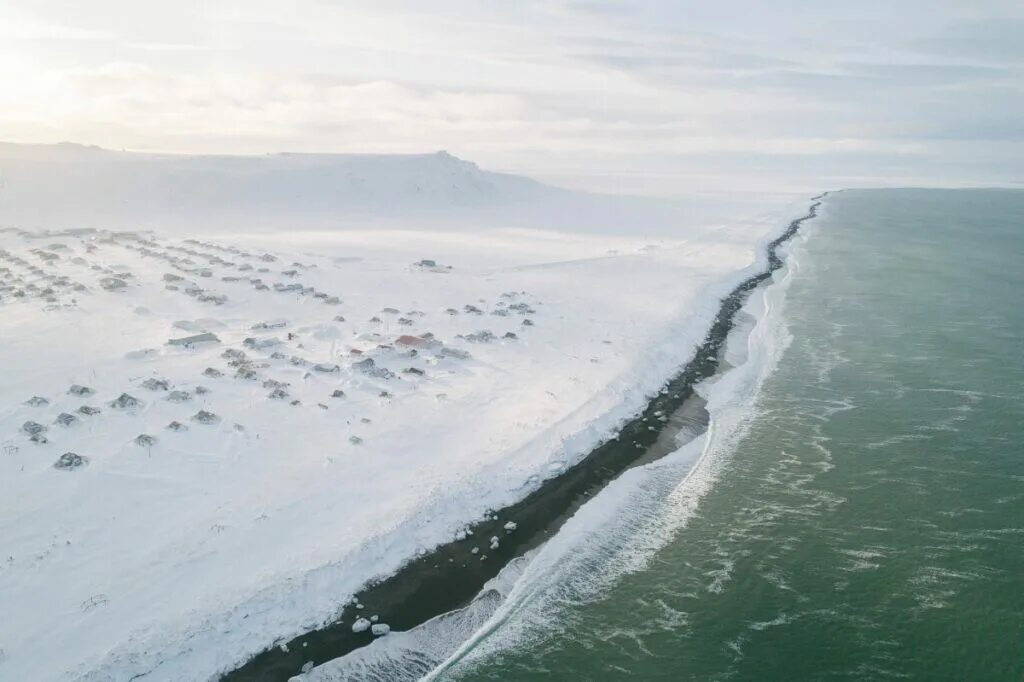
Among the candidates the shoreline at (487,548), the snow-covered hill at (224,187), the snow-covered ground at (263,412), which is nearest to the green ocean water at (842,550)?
the shoreline at (487,548)

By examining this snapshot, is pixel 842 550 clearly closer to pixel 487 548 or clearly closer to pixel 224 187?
pixel 487 548

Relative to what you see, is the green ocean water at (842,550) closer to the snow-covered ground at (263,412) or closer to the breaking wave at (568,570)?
the breaking wave at (568,570)

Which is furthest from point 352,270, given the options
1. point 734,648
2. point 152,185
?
point 152,185

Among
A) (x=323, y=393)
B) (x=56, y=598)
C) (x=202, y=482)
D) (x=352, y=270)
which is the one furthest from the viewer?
(x=352, y=270)

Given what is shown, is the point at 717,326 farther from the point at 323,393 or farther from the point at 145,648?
the point at 145,648

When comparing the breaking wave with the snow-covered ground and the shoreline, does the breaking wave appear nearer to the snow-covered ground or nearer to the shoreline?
the shoreline

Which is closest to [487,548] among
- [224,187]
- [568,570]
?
[568,570]
